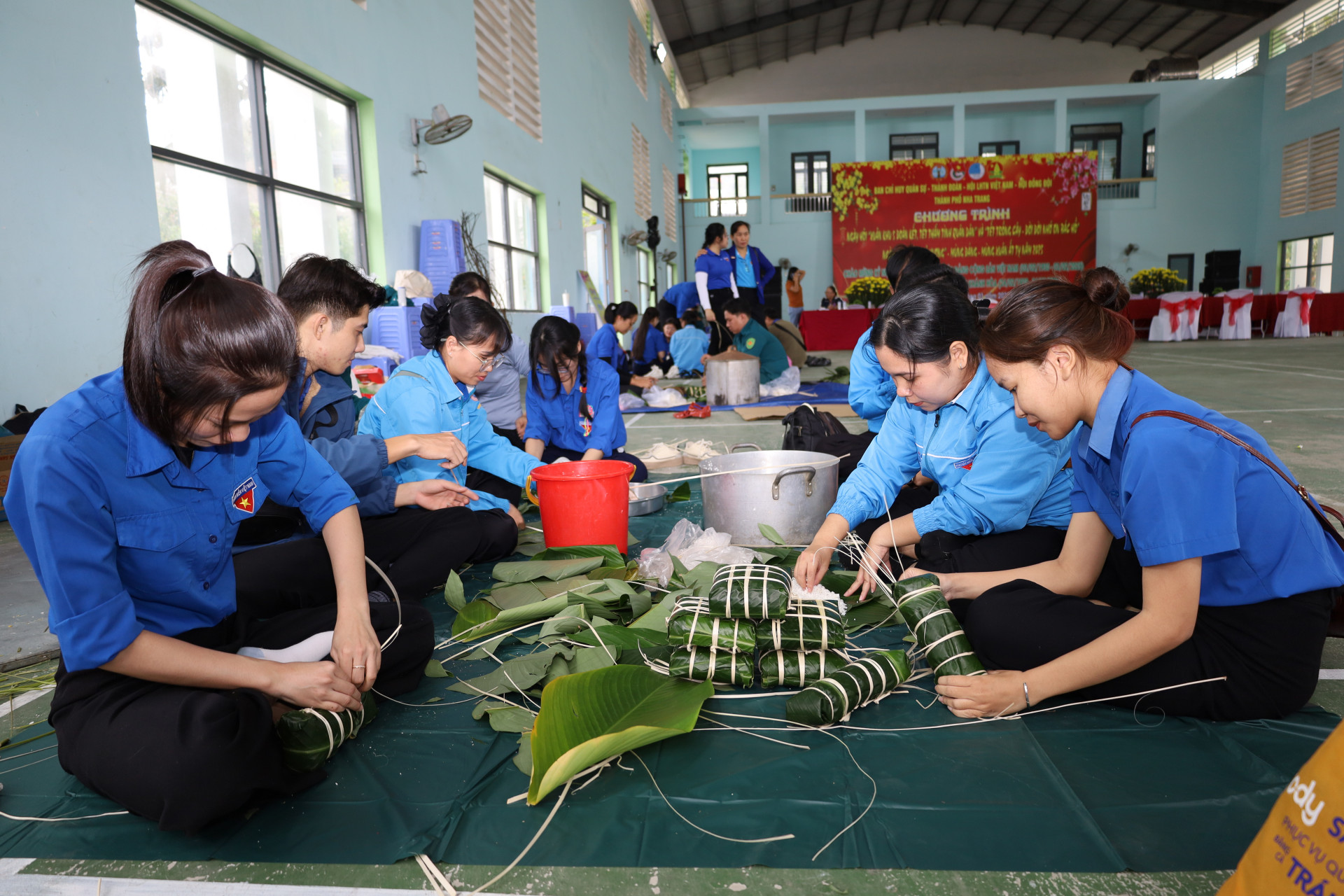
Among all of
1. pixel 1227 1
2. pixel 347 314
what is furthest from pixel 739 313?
pixel 1227 1

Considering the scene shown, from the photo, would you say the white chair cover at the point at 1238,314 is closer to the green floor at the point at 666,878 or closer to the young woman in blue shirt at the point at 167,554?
the green floor at the point at 666,878

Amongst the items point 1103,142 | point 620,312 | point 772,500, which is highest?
point 1103,142

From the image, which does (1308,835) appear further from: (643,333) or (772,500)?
(643,333)

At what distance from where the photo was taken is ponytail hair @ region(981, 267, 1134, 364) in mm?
1326

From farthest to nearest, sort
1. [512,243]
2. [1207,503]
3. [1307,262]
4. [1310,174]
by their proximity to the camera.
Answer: [1307,262] → [1310,174] → [512,243] → [1207,503]

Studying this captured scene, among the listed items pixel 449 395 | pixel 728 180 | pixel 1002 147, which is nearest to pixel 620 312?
pixel 449 395

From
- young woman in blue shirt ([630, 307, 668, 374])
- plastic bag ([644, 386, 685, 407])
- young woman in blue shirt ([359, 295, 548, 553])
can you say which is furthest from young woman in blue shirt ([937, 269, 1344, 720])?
young woman in blue shirt ([630, 307, 668, 374])

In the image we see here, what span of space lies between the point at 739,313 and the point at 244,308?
6.06m

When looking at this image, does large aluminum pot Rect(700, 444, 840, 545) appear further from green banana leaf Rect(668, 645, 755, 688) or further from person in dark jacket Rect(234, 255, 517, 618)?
green banana leaf Rect(668, 645, 755, 688)

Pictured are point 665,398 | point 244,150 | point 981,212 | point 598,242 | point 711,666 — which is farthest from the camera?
point 981,212

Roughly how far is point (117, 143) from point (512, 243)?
17.6 ft

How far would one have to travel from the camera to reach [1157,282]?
1354 centimetres

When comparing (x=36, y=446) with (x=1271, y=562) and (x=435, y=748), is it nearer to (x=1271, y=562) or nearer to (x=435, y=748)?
(x=435, y=748)

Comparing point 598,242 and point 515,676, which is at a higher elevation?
point 598,242
